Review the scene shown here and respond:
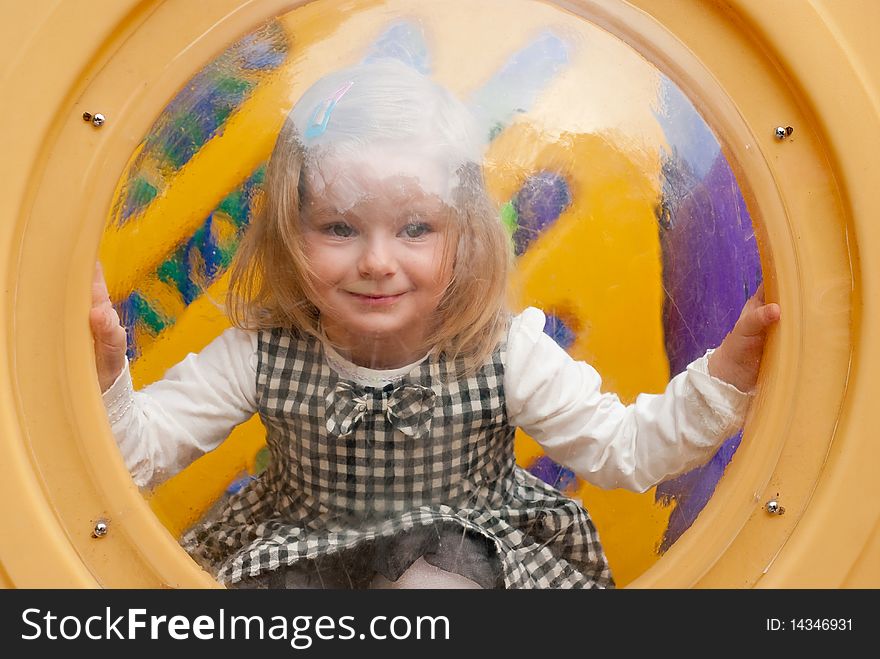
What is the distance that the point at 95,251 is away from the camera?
68 cm

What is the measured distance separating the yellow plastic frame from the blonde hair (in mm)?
93

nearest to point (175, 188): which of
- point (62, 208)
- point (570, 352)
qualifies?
point (62, 208)

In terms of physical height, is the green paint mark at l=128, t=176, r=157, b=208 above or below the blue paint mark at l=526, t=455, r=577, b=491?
above

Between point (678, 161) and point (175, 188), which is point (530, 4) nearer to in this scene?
point (678, 161)

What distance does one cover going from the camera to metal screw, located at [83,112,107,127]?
0.68 metres

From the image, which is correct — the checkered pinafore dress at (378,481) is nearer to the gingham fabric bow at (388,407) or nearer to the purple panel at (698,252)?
the gingham fabric bow at (388,407)

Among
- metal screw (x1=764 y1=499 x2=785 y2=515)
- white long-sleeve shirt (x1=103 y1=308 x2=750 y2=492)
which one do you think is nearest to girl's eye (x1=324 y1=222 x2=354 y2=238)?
white long-sleeve shirt (x1=103 y1=308 x2=750 y2=492)

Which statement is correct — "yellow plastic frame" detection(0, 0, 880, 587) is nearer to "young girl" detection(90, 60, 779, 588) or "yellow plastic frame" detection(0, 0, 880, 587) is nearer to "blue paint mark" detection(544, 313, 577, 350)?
"young girl" detection(90, 60, 779, 588)

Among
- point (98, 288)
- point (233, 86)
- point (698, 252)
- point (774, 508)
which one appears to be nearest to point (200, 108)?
point (233, 86)

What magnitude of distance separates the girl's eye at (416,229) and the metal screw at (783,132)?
0.81ft

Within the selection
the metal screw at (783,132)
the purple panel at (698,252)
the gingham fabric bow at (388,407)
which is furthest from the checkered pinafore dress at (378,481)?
the metal screw at (783,132)

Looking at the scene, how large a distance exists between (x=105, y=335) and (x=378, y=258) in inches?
8.0

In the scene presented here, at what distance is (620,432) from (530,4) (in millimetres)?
310

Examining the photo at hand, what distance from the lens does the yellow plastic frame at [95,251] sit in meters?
0.67
